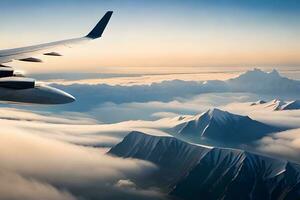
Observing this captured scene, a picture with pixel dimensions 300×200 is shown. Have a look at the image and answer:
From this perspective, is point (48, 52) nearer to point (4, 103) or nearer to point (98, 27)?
point (98, 27)

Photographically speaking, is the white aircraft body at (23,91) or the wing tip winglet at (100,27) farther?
the wing tip winglet at (100,27)

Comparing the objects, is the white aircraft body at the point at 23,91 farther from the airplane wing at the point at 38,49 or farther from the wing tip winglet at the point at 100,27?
the wing tip winglet at the point at 100,27

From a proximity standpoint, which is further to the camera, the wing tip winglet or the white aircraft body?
the wing tip winglet

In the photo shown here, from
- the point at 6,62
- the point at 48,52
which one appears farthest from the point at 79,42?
the point at 6,62

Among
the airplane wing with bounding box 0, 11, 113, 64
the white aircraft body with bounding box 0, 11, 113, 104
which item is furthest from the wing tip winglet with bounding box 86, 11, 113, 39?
the white aircraft body with bounding box 0, 11, 113, 104

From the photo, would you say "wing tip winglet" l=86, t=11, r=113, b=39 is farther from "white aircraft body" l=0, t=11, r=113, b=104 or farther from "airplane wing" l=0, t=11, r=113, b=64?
"white aircraft body" l=0, t=11, r=113, b=104

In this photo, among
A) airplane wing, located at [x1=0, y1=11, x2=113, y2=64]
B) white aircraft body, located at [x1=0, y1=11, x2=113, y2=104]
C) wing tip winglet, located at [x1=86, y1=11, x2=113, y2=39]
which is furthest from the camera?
wing tip winglet, located at [x1=86, y1=11, x2=113, y2=39]

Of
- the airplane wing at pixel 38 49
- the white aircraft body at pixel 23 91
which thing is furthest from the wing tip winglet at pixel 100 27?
the white aircraft body at pixel 23 91

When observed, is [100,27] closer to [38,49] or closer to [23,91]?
[38,49]
